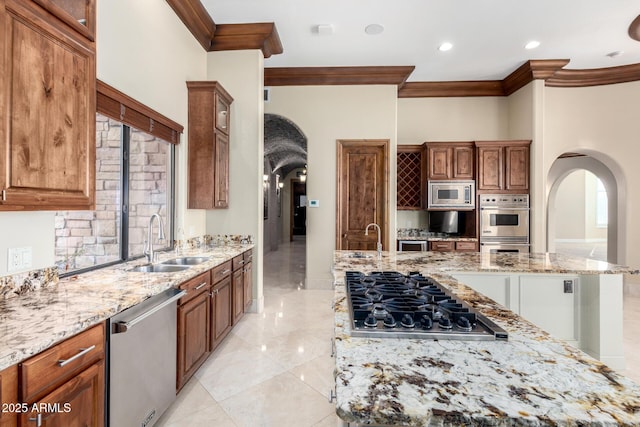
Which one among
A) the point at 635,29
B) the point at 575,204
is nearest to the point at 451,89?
the point at 635,29

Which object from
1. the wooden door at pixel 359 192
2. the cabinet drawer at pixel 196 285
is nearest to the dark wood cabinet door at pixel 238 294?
the cabinet drawer at pixel 196 285

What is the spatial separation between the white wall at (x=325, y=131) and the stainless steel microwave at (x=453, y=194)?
2.06ft

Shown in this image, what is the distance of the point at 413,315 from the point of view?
3.86ft

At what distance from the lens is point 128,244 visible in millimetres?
2676

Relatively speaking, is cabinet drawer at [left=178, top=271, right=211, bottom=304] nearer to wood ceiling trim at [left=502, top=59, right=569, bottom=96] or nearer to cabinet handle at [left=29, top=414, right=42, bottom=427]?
cabinet handle at [left=29, top=414, right=42, bottom=427]

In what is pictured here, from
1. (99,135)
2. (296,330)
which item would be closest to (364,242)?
(296,330)

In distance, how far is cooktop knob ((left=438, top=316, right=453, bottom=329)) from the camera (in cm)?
111

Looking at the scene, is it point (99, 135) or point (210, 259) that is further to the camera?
point (210, 259)

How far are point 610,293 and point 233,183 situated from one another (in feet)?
12.1

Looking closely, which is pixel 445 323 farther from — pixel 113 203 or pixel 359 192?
pixel 359 192

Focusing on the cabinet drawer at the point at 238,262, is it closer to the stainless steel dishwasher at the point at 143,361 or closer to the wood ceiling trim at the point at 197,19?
the stainless steel dishwasher at the point at 143,361

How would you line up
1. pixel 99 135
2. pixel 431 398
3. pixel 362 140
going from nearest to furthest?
1. pixel 431 398
2. pixel 99 135
3. pixel 362 140

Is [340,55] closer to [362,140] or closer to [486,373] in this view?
[362,140]

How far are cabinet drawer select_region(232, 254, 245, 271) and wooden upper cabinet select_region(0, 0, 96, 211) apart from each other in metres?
1.65
